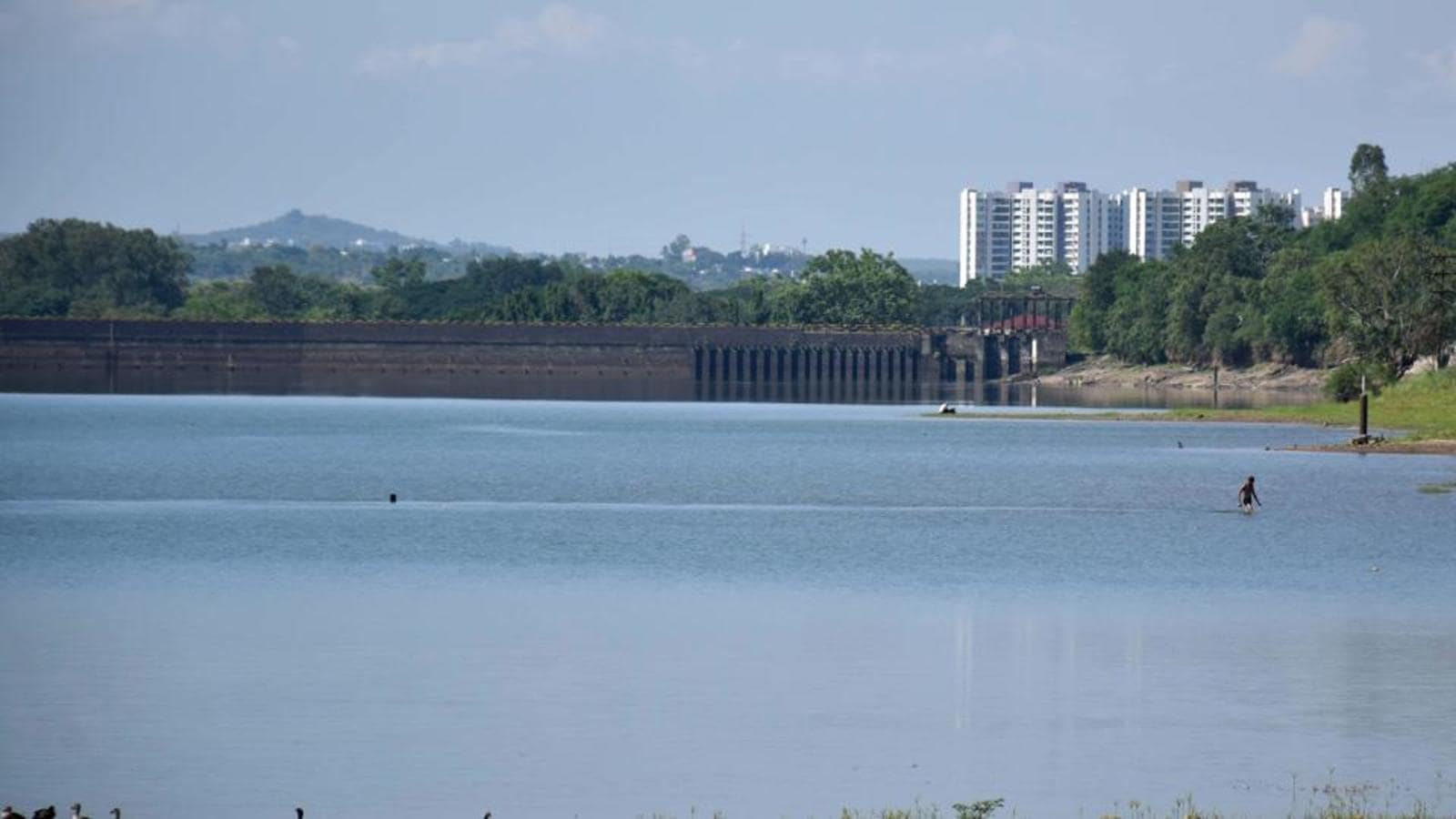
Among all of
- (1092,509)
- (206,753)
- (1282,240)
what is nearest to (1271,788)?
(206,753)

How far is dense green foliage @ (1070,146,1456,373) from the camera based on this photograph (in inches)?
5123

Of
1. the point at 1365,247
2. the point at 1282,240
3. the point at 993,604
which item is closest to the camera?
the point at 993,604

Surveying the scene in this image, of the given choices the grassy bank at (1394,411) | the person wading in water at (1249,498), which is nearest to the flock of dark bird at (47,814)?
the person wading in water at (1249,498)

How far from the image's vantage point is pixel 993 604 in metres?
42.9

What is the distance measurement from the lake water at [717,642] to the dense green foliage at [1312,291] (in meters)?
52.6

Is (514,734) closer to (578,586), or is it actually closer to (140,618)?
(140,618)

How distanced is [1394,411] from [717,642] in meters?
78.7

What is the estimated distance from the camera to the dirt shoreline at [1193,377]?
163750 mm

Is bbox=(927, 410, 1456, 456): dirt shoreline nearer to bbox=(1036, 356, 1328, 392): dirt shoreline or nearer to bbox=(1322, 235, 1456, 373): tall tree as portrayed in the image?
bbox=(1322, 235, 1456, 373): tall tree

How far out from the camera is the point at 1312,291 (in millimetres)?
162250

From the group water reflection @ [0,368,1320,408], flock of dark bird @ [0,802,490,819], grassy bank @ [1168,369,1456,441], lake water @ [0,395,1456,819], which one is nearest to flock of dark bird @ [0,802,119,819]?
flock of dark bird @ [0,802,490,819]

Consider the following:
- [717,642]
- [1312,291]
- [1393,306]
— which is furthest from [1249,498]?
[1312,291]

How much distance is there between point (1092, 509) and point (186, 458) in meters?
35.7

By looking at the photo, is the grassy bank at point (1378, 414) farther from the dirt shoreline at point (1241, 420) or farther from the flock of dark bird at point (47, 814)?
the flock of dark bird at point (47, 814)
